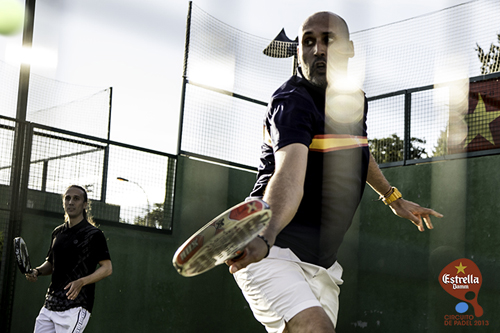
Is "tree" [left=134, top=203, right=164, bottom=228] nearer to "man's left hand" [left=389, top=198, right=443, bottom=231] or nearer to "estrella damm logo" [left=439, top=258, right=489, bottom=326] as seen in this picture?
"estrella damm logo" [left=439, top=258, right=489, bottom=326]

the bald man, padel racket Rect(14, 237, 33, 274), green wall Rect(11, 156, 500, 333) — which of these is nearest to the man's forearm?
the bald man

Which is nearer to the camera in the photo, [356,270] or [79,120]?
[79,120]

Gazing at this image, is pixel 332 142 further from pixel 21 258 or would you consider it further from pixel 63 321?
pixel 21 258

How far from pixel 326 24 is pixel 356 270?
19.5 feet

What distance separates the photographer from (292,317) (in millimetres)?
1921

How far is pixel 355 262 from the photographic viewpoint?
25.1ft

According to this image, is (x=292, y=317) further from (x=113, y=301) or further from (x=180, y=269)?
(x=113, y=301)

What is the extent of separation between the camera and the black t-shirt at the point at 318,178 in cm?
203

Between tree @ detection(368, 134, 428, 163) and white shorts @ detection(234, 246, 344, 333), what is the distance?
18.2ft

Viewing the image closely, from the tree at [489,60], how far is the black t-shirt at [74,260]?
4.66 m

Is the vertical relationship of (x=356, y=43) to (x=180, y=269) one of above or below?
above

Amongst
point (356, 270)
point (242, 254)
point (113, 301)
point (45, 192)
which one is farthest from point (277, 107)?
point (356, 270)

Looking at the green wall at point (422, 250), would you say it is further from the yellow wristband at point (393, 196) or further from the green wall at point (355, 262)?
the yellow wristband at point (393, 196)

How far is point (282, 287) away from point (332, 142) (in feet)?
1.75
